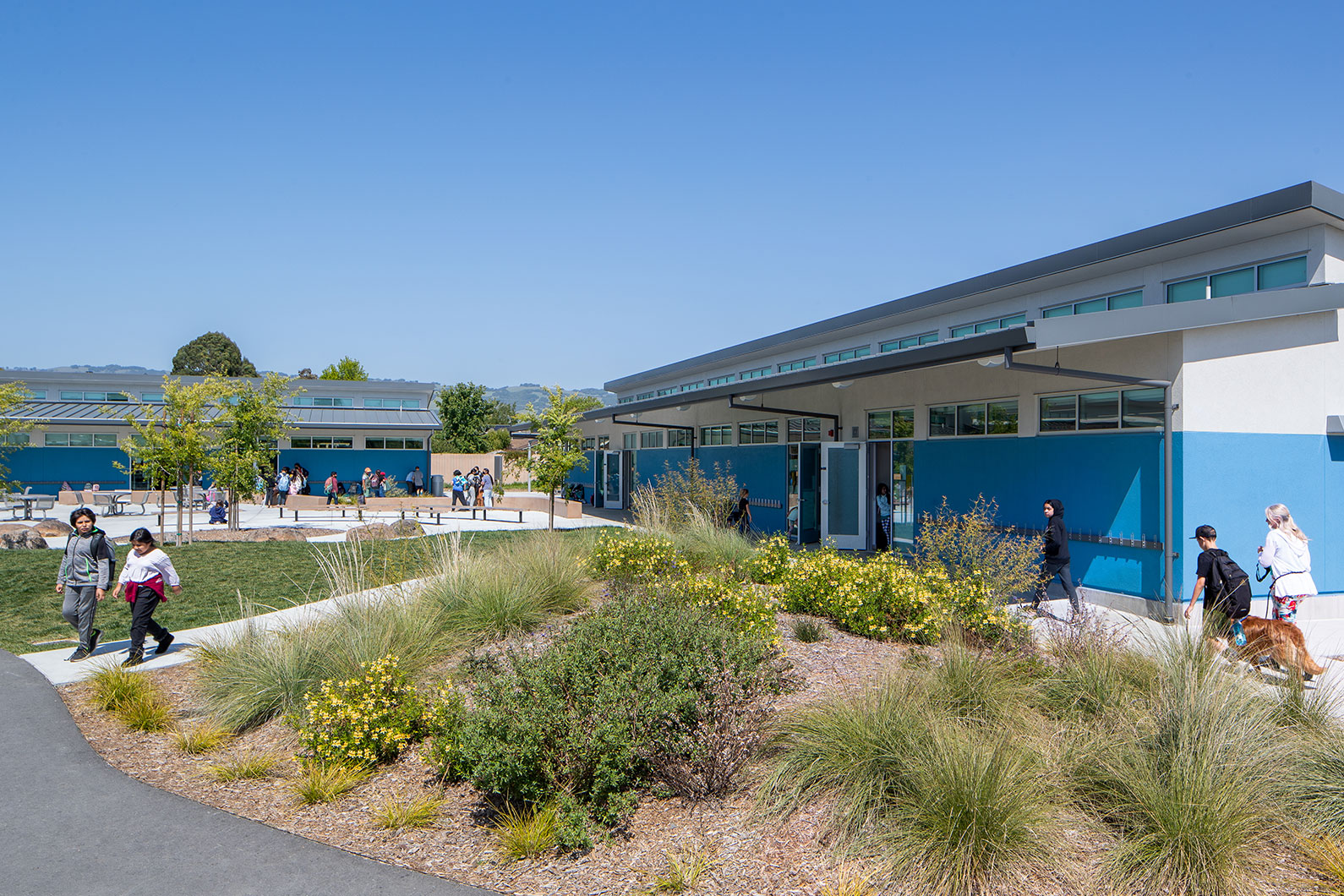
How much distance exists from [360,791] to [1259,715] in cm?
554

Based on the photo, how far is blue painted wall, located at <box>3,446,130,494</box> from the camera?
126ft

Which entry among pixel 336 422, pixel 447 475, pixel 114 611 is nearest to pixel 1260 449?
pixel 114 611

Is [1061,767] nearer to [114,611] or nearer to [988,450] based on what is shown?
[988,450]

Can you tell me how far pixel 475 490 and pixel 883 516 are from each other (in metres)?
18.8

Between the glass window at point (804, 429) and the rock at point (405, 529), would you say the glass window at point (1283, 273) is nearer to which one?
the glass window at point (804, 429)

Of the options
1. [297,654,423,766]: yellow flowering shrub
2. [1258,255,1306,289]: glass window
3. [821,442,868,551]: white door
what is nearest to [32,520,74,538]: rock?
[821,442,868,551]: white door

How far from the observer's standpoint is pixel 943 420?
1495 centimetres

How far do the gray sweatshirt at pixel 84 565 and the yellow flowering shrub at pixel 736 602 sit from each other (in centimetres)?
648

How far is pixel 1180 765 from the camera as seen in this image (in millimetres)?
4309

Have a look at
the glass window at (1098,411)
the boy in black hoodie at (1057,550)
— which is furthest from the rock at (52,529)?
the glass window at (1098,411)

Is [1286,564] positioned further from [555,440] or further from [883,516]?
[555,440]

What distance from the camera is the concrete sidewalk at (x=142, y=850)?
428cm

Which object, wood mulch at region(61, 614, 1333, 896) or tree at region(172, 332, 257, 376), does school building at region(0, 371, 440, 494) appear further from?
tree at region(172, 332, 257, 376)

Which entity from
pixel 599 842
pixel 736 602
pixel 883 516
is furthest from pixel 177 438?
pixel 599 842
